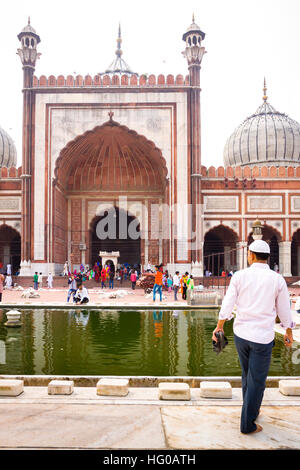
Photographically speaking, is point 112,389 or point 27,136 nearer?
point 112,389

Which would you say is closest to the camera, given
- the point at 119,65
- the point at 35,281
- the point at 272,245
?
the point at 35,281

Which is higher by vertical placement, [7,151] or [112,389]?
[7,151]

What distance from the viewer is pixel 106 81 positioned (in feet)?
65.7

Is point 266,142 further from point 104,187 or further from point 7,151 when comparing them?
point 7,151

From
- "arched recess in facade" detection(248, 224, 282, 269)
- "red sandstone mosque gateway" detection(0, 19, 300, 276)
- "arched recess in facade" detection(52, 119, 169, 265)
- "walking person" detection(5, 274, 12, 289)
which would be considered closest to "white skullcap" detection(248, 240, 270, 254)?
"walking person" detection(5, 274, 12, 289)

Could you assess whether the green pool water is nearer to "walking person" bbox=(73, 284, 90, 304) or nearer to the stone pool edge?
the stone pool edge

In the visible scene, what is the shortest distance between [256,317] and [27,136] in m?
18.5

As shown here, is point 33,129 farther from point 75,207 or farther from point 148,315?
point 148,315

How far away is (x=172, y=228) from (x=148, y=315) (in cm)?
1075

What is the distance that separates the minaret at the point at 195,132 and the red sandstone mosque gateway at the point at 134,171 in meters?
0.04

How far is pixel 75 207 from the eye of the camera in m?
22.7

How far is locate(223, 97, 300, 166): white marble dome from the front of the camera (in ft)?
80.3

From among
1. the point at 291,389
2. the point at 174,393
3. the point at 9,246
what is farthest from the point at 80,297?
the point at 9,246
